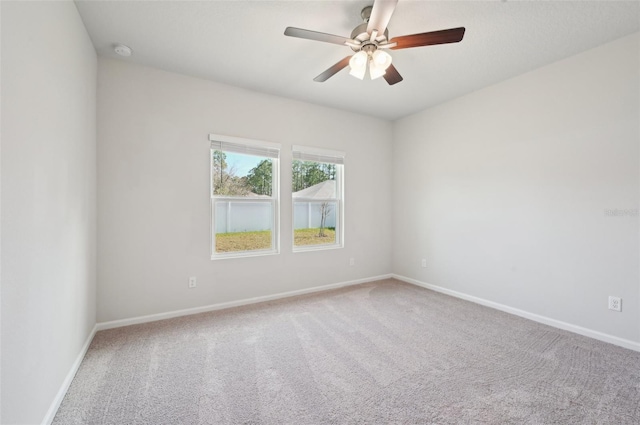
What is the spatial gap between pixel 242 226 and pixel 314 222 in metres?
1.11

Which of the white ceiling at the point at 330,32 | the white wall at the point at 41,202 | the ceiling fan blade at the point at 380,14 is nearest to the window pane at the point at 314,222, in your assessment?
the white ceiling at the point at 330,32

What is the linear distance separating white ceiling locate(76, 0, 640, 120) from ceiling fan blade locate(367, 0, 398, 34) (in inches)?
11.8

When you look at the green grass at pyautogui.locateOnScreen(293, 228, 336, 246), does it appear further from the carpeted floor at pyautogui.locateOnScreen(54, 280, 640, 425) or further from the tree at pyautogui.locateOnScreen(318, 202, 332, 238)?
the carpeted floor at pyautogui.locateOnScreen(54, 280, 640, 425)

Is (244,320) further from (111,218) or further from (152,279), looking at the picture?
(111,218)

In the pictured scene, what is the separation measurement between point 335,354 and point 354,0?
2791 millimetres

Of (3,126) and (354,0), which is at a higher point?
(354,0)

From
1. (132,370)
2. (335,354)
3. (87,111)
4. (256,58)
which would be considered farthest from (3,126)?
(335,354)

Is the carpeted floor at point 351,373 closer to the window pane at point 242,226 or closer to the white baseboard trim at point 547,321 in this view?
the white baseboard trim at point 547,321

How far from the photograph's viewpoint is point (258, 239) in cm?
370

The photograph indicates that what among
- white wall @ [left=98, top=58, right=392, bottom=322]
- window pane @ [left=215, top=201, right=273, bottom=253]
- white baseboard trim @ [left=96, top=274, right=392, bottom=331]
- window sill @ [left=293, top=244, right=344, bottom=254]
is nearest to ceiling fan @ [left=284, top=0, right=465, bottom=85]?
white wall @ [left=98, top=58, right=392, bottom=322]

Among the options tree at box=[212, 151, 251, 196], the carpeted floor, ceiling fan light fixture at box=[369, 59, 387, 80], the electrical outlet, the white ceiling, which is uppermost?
the white ceiling

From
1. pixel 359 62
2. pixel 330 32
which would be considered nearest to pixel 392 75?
pixel 359 62

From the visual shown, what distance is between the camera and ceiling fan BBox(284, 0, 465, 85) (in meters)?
1.80

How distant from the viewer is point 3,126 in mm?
1175
